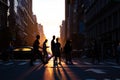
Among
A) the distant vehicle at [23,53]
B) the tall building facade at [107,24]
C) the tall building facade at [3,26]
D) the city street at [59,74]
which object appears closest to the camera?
the city street at [59,74]

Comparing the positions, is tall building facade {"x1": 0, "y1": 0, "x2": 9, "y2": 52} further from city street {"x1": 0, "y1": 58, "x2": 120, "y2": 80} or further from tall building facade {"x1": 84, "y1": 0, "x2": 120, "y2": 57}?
city street {"x1": 0, "y1": 58, "x2": 120, "y2": 80}

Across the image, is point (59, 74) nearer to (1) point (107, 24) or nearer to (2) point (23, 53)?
(2) point (23, 53)

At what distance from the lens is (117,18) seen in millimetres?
62031

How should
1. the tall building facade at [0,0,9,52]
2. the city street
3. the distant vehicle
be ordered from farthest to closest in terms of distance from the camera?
1. the tall building facade at [0,0,9,52]
2. the distant vehicle
3. the city street

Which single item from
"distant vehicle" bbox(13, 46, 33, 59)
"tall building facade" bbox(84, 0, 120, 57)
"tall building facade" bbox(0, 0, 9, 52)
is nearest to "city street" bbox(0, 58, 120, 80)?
"distant vehicle" bbox(13, 46, 33, 59)

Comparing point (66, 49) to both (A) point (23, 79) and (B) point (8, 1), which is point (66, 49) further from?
(B) point (8, 1)

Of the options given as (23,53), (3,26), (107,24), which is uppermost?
(3,26)

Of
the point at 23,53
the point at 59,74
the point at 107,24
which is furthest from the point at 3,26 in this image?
the point at 59,74

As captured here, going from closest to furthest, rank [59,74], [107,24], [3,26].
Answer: [59,74]
[107,24]
[3,26]

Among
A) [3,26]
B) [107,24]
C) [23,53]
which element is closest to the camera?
[23,53]

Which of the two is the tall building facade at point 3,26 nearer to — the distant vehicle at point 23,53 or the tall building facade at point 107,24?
the tall building facade at point 107,24

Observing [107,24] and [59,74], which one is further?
[107,24]

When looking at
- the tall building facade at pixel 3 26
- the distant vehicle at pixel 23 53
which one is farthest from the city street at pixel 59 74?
the tall building facade at pixel 3 26

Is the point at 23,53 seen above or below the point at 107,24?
below
